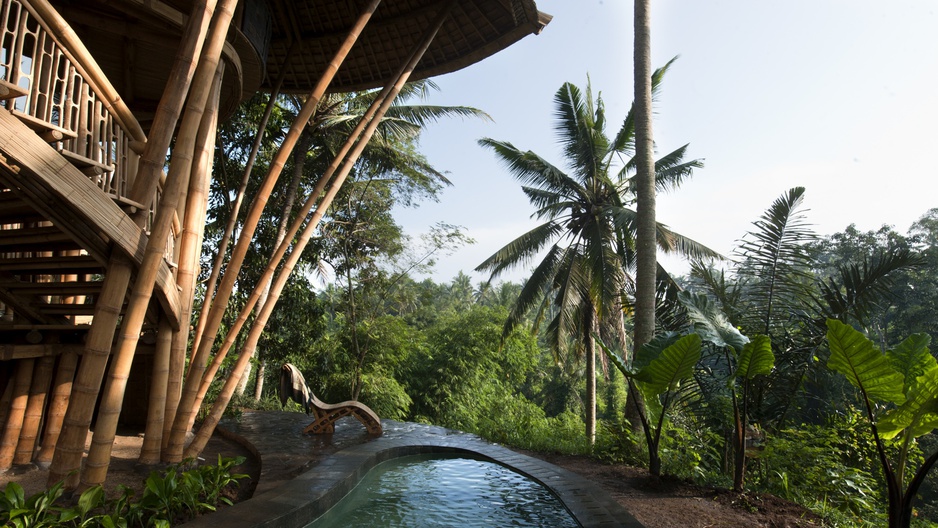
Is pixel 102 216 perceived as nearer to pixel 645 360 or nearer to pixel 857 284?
pixel 645 360

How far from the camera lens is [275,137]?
12469 mm

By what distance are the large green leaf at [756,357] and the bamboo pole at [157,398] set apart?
208 inches

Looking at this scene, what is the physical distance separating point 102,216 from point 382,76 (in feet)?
16.1

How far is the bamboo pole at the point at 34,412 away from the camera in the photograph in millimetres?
5164

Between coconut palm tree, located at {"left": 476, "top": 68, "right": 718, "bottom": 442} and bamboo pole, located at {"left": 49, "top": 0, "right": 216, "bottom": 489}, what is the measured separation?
35.4 ft

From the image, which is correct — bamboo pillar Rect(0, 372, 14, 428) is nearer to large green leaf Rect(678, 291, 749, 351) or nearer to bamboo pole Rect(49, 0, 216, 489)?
bamboo pole Rect(49, 0, 216, 489)

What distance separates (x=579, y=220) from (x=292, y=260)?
1032 cm

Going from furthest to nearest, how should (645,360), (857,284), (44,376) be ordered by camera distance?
1. (857,284)
2. (645,360)
3. (44,376)

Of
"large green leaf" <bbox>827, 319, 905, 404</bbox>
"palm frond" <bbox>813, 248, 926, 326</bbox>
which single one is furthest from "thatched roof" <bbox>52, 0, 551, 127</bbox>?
"large green leaf" <bbox>827, 319, 905, 404</bbox>

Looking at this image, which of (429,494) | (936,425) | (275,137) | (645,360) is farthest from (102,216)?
(275,137)

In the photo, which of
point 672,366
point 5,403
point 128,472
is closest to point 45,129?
point 5,403

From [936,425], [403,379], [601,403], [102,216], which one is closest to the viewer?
[102,216]

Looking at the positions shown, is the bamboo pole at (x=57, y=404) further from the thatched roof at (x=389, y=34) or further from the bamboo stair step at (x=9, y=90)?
the thatched roof at (x=389, y=34)

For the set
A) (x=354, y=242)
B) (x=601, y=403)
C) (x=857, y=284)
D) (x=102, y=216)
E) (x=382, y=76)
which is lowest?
(x=601, y=403)
